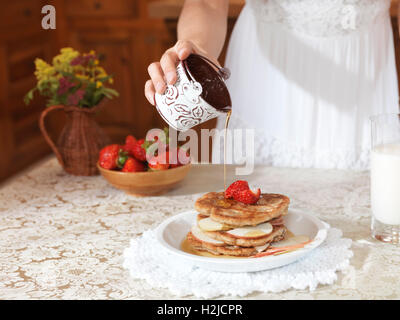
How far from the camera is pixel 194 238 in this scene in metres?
0.98

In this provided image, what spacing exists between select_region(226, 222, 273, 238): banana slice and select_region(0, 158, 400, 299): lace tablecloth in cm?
12

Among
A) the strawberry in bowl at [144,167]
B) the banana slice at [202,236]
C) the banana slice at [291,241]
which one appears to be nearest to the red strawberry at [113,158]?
→ the strawberry in bowl at [144,167]

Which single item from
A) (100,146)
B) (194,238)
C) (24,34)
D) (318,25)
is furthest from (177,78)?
(24,34)

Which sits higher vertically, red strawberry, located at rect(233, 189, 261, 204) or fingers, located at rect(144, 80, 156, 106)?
fingers, located at rect(144, 80, 156, 106)

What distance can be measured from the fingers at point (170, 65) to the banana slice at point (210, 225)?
26 centimetres

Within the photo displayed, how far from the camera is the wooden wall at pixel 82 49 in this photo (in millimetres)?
3561

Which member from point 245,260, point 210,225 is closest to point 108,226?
point 210,225

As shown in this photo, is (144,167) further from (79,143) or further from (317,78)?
(317,78)

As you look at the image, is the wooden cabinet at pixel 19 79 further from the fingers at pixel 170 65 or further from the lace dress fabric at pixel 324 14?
the fingers at pixel 170 65

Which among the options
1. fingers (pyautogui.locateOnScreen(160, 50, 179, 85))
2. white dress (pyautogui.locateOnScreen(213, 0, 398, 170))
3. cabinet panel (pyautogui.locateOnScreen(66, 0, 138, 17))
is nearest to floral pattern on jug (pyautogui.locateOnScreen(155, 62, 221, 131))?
fingers (pyautogui.locateOnScreen(160, 50, 179, 85))

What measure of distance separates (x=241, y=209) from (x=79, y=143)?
2.31ft

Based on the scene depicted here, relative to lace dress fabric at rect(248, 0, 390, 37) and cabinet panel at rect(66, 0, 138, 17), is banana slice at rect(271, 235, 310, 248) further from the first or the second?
cabinet panel at rect(66, 0, 138, 17)

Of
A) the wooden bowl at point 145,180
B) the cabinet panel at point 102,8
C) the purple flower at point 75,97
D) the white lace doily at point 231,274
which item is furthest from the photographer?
the cabinet panel at point 102,8

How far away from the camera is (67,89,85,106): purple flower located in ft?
4.88
